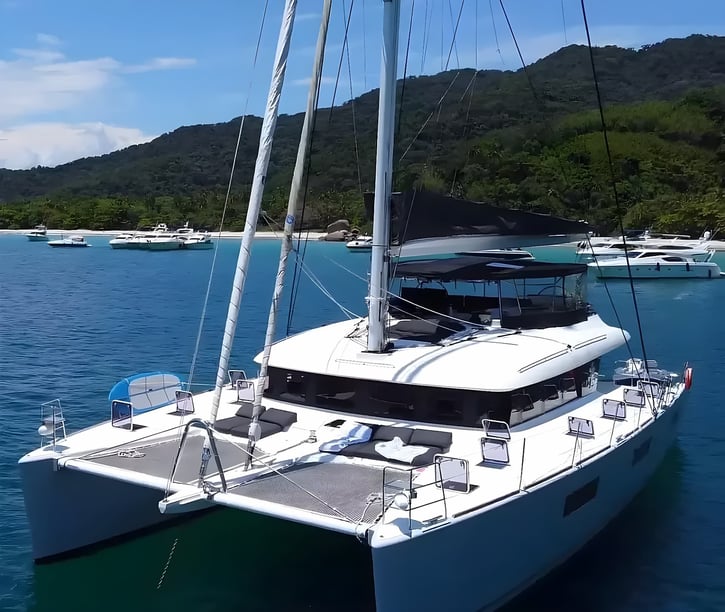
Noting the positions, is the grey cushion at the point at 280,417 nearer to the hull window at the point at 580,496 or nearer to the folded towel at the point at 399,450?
the folded towel at the point at 399,450

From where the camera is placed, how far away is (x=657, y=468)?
1328cm

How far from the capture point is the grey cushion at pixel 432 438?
9430mm

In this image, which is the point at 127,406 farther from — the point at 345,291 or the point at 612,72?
the point at 612,72

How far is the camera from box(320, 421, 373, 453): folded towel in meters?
9.60

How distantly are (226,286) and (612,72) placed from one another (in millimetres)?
155103

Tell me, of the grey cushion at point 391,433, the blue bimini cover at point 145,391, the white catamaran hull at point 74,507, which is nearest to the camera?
the white catamaran hull at point 74,507

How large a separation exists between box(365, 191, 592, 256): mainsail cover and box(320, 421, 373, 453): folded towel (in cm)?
311

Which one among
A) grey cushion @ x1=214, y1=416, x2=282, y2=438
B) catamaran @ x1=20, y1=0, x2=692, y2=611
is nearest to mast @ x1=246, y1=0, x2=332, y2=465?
catamaran @ x1=20, y1=0, x2=692, y2=611

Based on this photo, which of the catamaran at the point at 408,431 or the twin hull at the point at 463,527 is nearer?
the twin hull at the point at 463,527

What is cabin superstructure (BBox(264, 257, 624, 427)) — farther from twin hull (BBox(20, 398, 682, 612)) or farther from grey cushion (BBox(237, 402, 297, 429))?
twin hull (BBox(20, 398, 682, 612))

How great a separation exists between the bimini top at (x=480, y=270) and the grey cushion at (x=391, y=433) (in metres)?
3.48

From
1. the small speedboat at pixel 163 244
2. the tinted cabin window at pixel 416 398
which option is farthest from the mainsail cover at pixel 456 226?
the small speedboat at pixel 163 244

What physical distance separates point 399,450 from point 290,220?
319 centimetres

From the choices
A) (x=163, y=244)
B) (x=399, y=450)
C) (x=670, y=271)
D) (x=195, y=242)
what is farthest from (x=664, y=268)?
(x=163, y=244)
